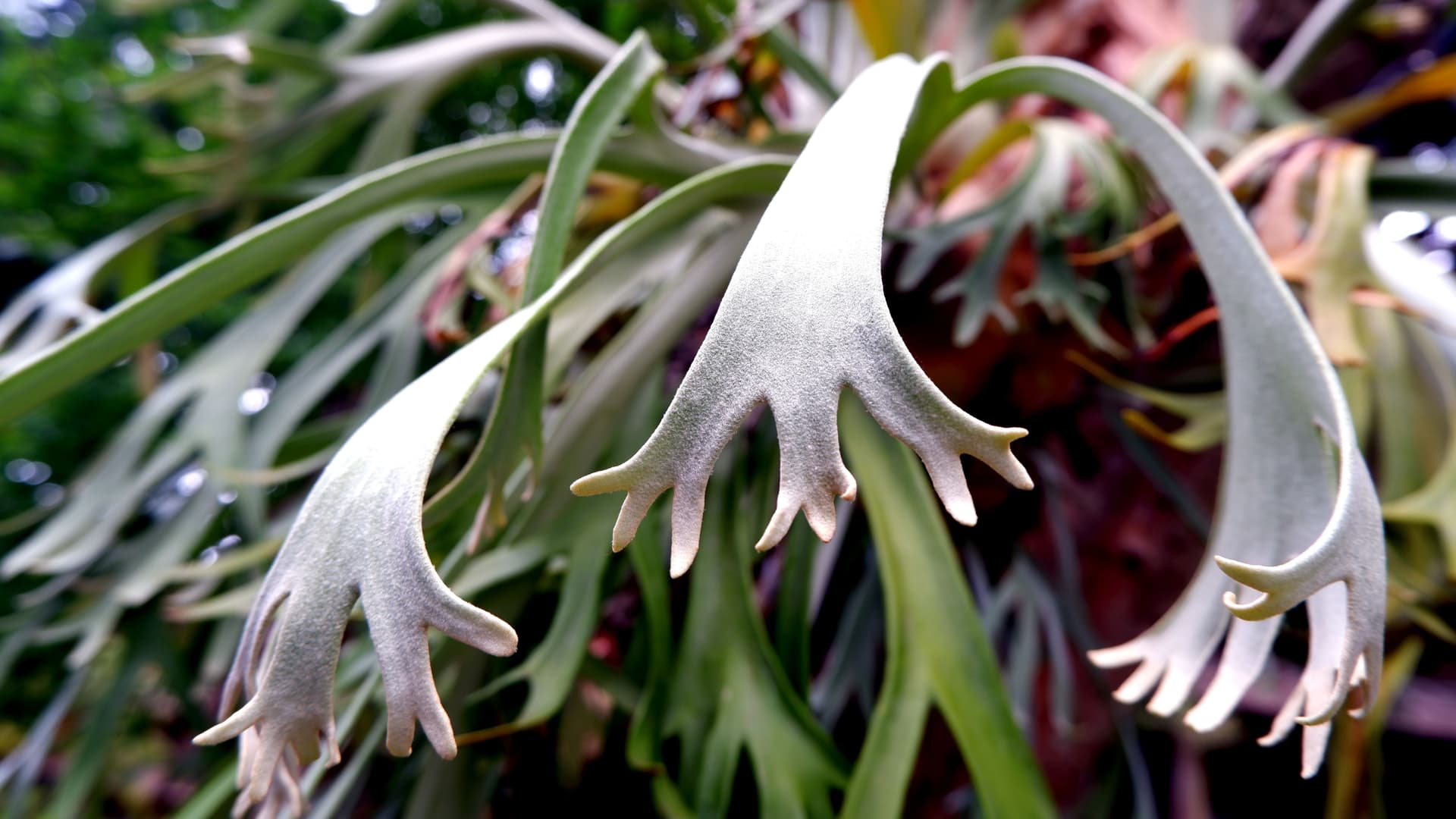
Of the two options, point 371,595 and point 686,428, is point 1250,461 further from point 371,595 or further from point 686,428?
point 371,595

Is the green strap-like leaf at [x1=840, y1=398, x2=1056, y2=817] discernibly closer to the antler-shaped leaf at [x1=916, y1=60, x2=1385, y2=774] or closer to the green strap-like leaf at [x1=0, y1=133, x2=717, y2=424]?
the antler-shaped leaf at [x1=916, y1=60, x2=1385, y2=774]

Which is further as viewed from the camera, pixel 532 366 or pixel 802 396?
pixel 532 366

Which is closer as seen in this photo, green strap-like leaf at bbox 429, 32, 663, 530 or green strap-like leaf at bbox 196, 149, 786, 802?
A: green strap-like leaf at bbox 196, 149, 786, 802

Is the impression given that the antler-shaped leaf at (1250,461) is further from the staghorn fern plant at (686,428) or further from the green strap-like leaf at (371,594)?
the green strap-like leaf at (371,594)

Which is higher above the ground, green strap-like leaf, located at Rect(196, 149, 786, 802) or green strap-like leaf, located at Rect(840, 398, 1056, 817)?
green strap-like leaf, located at Rect(196, 149, 786, 802)

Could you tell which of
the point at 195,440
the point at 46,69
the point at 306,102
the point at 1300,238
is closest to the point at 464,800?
the point at 195,440

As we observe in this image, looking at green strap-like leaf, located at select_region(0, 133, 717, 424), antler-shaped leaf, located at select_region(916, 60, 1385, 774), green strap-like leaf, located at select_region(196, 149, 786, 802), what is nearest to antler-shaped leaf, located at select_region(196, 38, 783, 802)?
green strap-like leaf, located at select_region(196, 149, 786, 802)

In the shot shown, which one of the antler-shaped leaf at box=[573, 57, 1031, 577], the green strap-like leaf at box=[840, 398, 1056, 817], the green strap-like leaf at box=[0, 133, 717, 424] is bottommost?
the green strap-like leaf at box=[840, 398, 1056, 817]

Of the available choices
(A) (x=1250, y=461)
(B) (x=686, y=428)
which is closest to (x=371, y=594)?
(B) (x=686, y=428)
